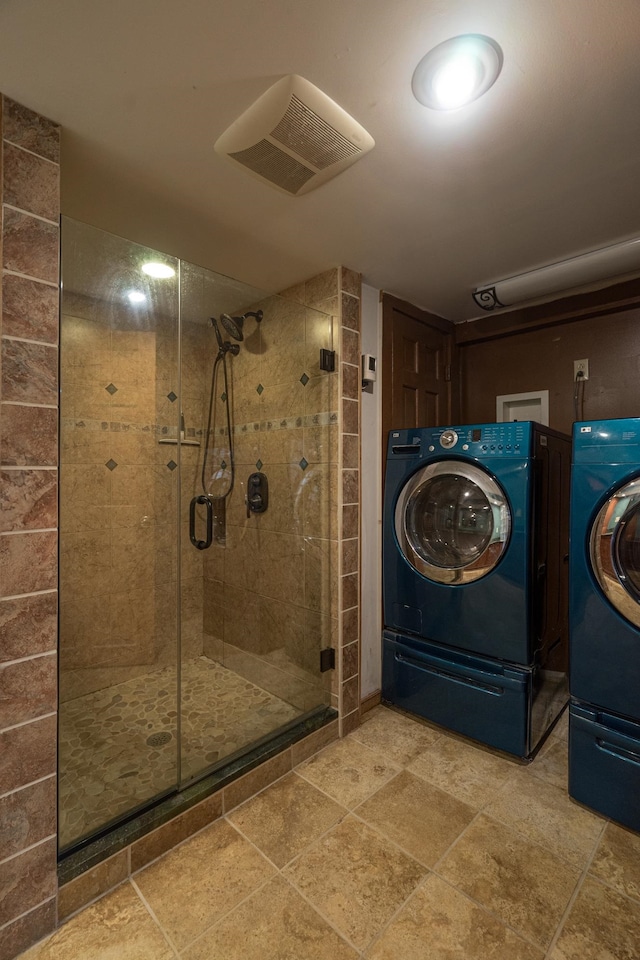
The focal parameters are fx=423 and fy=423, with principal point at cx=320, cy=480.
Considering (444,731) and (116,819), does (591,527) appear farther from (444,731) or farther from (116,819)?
(116,819)

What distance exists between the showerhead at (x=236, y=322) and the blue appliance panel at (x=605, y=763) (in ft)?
7.21

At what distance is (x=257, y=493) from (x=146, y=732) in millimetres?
1155

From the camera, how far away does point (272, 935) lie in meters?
1.19

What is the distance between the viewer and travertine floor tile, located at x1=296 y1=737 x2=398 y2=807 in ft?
5.73

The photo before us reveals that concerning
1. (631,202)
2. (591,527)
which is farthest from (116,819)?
(631,202)

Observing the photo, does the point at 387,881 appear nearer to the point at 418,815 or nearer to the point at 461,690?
the point at 418,815

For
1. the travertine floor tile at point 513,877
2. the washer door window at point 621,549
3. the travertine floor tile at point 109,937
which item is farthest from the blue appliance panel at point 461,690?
the travertine floor tile at point 109,937

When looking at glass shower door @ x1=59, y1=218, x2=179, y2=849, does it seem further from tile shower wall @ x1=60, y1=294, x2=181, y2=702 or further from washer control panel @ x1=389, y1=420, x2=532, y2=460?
washer control panel @ x1=389, y1=420, x2=532, y2=460

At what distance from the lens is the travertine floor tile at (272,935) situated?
1143 mm

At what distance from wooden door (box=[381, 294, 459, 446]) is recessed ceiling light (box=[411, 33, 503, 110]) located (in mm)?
1237

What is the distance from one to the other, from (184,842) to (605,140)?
2696mm

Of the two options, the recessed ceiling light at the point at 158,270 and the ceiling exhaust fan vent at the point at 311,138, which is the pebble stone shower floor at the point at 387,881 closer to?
the recessed ceiling light at the point at 158,270

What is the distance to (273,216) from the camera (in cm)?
168

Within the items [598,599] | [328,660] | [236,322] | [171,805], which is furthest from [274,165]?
[171,805]
